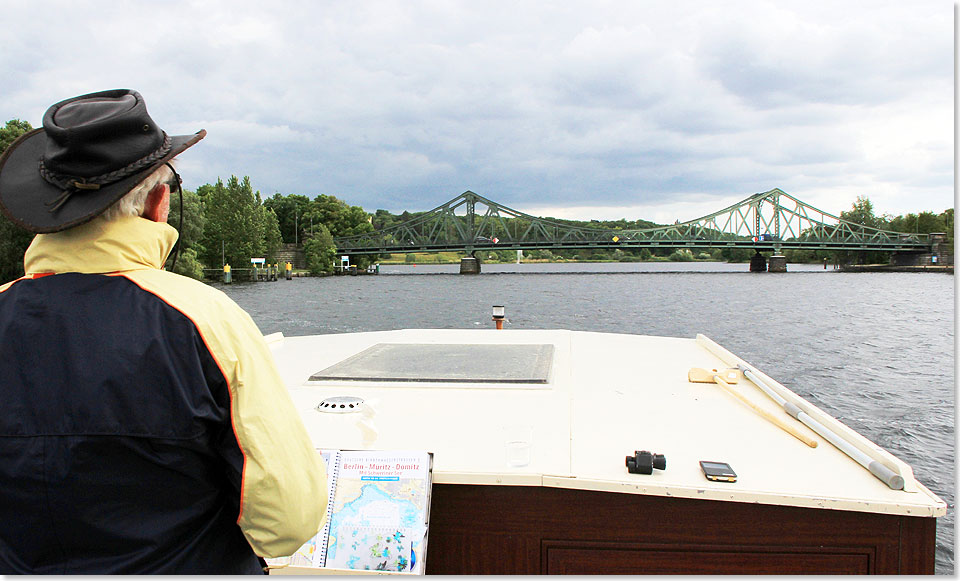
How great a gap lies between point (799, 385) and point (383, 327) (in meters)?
16.2

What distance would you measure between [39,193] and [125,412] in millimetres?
439

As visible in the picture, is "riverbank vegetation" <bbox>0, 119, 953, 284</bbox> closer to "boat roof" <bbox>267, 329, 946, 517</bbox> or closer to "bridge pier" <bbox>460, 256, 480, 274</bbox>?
"bridge pier" <bbox>460, 256, 480, 274</bbox>

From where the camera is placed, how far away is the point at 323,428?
9.70ft

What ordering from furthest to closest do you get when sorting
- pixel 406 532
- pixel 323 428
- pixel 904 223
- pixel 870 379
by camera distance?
pixel 904 223, pixel 870 379, pixel 323 428, pixel 406 532

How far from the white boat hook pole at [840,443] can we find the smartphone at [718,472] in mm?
528

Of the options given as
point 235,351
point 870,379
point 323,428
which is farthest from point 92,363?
point 870,379

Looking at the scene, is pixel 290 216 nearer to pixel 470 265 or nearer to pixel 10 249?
pixel 470 265

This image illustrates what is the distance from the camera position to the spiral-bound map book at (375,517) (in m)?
2.17

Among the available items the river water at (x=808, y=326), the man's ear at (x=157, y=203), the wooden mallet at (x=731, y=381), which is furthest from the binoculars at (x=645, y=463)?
the river water at (x=808, y=326)

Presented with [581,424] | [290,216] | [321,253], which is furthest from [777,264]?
[581,424]

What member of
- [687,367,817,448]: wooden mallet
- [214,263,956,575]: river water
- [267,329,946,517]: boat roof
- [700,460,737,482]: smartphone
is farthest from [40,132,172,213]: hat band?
[214,263,956,575]: river water

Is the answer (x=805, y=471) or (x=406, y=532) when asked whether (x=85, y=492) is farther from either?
(x=805, y=471)

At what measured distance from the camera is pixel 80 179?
1146 mm

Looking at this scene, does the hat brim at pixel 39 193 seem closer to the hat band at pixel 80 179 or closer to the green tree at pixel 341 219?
the hat band at pixel 80 179
